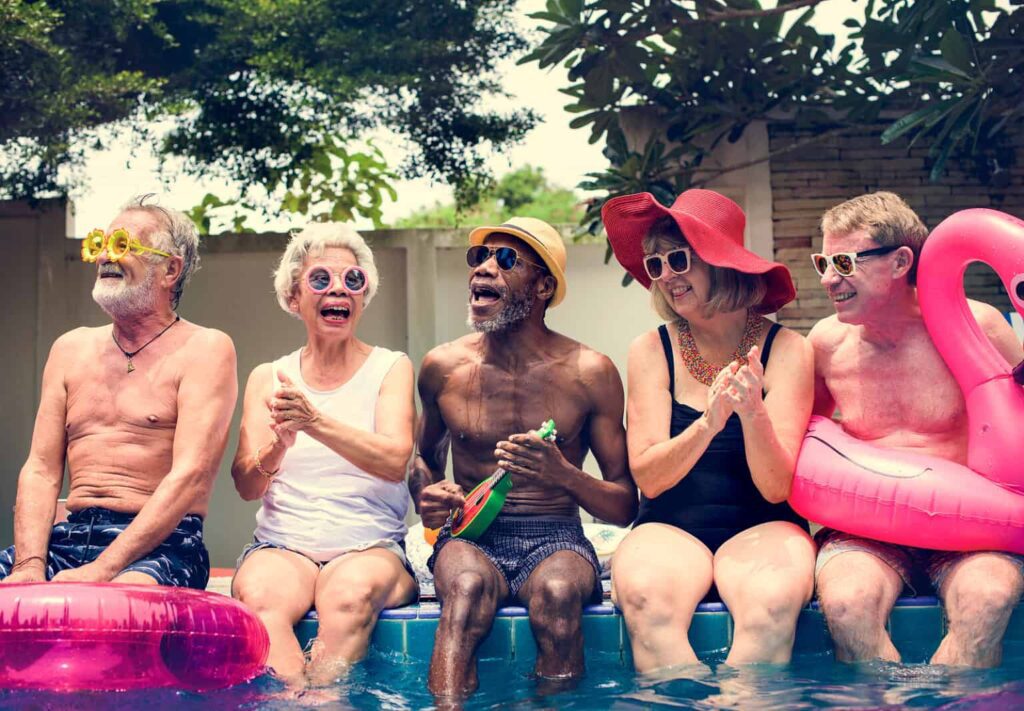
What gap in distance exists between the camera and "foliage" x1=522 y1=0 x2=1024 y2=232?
7711mm

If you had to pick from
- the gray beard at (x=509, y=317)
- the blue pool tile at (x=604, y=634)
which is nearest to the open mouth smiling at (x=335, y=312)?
the gray beard at (x=509, y=317)

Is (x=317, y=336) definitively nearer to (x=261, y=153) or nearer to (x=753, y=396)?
(x=753, y=396)

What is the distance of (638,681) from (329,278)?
2.06 m

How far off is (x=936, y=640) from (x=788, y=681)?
2.48 feet

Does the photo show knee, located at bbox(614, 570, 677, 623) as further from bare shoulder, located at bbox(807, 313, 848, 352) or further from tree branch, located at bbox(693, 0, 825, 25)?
tree branch, located at bbox(693, 0, 825, 25)

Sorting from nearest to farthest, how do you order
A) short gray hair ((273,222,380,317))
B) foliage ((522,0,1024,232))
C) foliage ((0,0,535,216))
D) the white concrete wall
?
1. short gray hair ((273,222,380,317))
2. foliage ((522,0,1024,232))
3. the white concrete wall
4. foliage ((0,0,535,216))

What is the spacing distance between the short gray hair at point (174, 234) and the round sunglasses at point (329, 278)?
0.51m

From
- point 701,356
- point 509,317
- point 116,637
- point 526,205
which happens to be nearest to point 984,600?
point 701,356

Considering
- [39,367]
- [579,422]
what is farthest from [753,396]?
[39,367]

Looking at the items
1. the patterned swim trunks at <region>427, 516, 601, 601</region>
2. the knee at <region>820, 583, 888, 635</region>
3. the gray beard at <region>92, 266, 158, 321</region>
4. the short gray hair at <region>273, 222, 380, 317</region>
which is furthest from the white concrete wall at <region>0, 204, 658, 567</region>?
the knee at <region>820, 583, 888, 635</region>

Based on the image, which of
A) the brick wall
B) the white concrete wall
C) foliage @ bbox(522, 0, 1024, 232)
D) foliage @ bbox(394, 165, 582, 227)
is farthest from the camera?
foliage @ bbox(394, 165, 582, 227)

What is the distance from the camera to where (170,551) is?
185 inches

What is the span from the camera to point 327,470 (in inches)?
193

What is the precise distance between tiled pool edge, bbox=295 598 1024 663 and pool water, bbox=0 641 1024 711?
0.11 m
